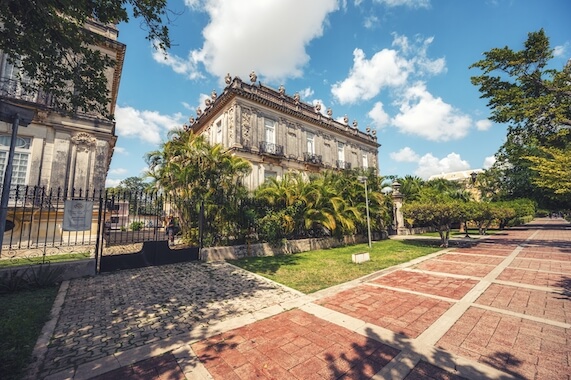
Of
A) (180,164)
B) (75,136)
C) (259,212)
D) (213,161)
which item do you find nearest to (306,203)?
(259,212)

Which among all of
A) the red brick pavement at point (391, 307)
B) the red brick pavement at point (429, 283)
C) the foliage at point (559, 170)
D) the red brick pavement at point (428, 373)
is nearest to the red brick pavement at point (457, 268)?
the red brick pavement at point (429, 283)

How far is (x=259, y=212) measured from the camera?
36.6 feet

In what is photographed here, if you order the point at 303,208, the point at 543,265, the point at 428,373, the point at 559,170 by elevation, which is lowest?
the point at 428,373

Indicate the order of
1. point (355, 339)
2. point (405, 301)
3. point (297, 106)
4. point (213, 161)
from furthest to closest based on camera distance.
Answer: point (297, 106) → point (213, 161) → point (405, 301) → point (355, 339)

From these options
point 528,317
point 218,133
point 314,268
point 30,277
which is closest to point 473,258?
point 528,317

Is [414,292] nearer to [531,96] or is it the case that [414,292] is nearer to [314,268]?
[314,268]

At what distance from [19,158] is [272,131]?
15.5 m

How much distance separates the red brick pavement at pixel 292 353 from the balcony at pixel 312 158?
19466 millimetres

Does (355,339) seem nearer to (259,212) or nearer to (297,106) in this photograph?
(259,212)

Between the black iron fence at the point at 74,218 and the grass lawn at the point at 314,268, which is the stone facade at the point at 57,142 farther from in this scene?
the grass lawn at the point at 314,268

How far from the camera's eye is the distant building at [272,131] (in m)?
18.9

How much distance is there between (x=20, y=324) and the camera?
3.86 meters

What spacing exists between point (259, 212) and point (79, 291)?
22.1 feet

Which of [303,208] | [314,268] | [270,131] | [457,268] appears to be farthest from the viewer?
[270,131]
